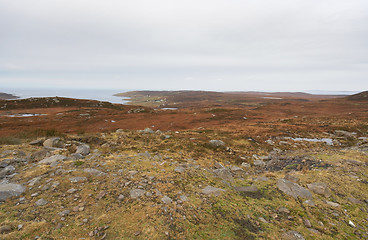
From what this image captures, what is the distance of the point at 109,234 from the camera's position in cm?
436

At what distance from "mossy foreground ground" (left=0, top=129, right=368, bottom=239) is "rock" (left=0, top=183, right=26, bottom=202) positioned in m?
0.23

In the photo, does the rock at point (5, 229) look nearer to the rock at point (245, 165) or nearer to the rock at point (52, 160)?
the rock at point (52, 160)

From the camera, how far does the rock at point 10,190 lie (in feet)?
17.9

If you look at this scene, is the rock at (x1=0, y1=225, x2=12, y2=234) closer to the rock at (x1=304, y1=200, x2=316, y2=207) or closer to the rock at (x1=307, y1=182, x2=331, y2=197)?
the rock at (x1=304, y1=200, x2=316, y2=207)

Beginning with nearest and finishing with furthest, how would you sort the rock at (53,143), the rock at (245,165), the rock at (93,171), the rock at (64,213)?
1. the rock at (64,213)
2. the rock at (93,171)
3. the rock at (245,165)
4. the rock at (53,143)

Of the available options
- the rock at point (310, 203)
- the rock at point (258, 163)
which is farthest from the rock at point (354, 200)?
the rock at point (258, 163)

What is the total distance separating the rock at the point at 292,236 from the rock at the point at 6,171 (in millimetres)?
11352

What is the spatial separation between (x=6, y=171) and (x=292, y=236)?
1191 centimetres

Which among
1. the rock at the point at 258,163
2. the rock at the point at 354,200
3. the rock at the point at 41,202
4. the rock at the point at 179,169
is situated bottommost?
the rock at the point at 258,163

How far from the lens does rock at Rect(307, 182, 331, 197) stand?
703cm

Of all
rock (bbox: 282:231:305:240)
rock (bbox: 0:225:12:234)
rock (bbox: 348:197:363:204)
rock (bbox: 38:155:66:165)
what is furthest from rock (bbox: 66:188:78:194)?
rock (bbox: 348:197:363:204)

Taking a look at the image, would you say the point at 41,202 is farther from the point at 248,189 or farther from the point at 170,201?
the point at 248,189

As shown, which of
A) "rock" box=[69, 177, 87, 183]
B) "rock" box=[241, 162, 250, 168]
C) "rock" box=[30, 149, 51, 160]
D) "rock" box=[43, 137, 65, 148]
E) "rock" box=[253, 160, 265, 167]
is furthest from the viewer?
"rock" box=[43, 137, 65, 148]

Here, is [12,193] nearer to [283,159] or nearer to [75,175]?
[75,175]
